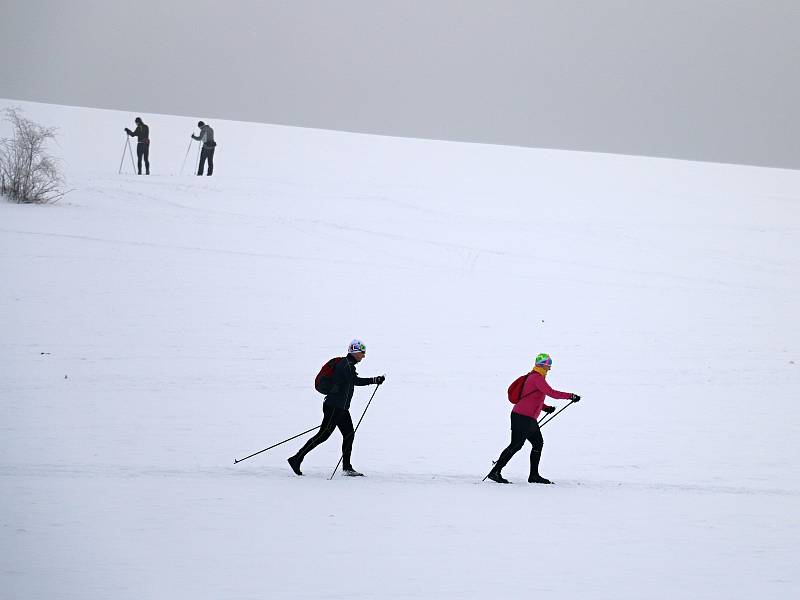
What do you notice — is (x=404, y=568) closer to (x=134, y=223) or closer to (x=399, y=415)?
(x=399, y=415)

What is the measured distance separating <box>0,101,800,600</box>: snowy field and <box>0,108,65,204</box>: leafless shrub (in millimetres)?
701

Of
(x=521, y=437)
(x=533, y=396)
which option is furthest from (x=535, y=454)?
(x=533, y=396)

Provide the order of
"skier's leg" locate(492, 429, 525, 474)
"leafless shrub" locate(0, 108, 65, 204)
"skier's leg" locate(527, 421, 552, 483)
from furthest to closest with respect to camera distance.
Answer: "leafless shrub" locate(0, 108, 65, 204) → "skier's leg" locate(527, 421, 552, 483) → "skier's leg" locate(492, 429, 525, 474)

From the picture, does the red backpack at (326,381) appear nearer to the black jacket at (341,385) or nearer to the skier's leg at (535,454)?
the black jacket at (341,385)

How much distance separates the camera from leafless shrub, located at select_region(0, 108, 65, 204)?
22391mm

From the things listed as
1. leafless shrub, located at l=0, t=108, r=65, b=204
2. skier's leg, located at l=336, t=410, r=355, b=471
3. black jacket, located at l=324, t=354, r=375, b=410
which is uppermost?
leafless shrub, located at l=0, t=108, r=65, b=204

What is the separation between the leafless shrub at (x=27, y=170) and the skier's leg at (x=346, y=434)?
49.0 ft

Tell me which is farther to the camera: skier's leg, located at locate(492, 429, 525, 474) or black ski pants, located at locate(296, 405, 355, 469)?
skier's leg, located at locate(492, 429, 525, 474)

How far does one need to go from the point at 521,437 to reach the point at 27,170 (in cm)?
1660

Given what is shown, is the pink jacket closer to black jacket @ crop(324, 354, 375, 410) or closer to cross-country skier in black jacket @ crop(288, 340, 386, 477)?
cross-country skier in black jacket @ crop(288, 340, 386, 477)

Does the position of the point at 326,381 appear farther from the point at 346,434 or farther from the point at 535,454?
the point at 535,454

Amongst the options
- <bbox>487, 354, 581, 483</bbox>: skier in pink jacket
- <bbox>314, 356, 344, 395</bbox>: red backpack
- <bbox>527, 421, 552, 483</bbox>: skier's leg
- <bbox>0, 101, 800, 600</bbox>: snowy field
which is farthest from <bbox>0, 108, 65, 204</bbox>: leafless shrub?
<bbox>527, 421, 552, 483</bbox>: skier's leg

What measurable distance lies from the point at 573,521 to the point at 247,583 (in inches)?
122

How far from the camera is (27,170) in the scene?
75.5ft
